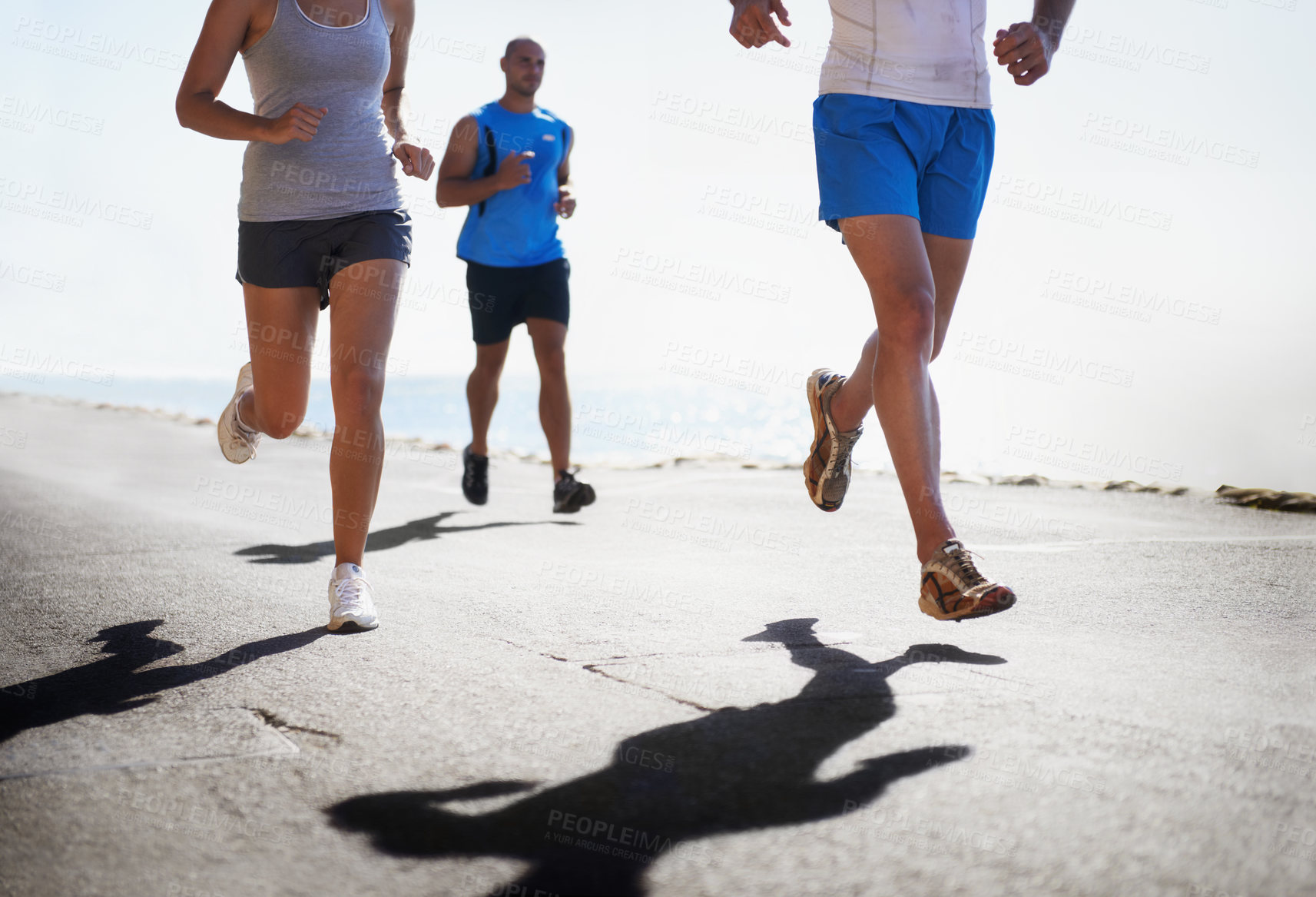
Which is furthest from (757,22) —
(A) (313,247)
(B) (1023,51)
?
(A) (313,247)

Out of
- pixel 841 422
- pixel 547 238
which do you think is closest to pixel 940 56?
pixel 841 422

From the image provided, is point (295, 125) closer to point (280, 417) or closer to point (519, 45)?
point (280, 417)

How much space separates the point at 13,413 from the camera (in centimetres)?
1181

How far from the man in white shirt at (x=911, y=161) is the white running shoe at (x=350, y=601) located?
1433mm

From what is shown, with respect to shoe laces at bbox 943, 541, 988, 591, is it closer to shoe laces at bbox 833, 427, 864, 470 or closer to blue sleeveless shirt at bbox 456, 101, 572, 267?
shoe laces at bbox 833, 427, 864, 470

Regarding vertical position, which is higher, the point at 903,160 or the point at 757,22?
the point at 757,22

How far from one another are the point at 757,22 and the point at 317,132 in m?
1.31

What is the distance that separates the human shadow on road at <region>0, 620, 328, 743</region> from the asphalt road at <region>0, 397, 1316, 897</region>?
1 centimetres

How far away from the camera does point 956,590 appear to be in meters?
2.49

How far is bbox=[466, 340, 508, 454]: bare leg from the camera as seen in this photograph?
19.7ft

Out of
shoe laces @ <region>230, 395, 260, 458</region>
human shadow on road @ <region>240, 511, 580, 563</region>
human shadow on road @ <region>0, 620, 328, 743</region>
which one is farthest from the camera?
human shadow on road @ <region>240, 511, 580, 563</region>

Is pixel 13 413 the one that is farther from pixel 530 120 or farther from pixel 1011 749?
pixel 1011 749

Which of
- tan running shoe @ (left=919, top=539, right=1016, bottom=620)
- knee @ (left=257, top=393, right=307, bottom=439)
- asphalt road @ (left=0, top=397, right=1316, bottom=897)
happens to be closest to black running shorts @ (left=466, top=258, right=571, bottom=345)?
asphalt road @ (left=0, top=397, right=1316, bottom=897)

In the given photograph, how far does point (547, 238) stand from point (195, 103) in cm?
289
